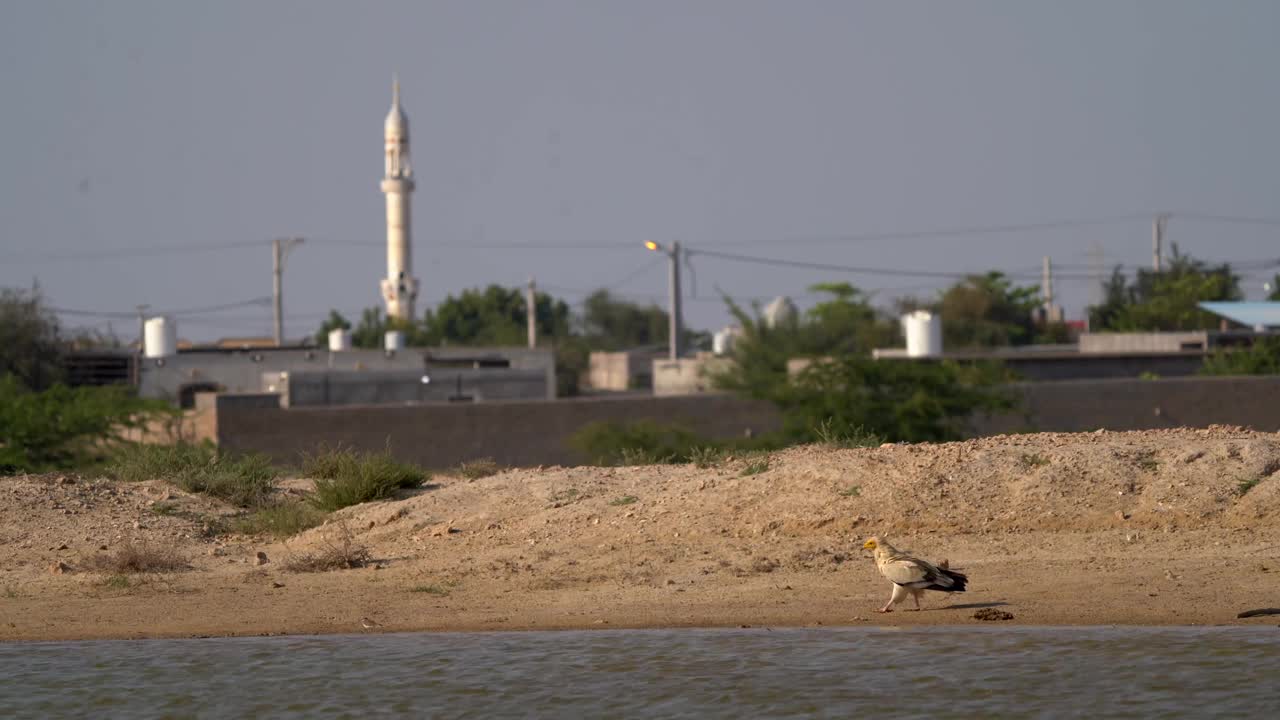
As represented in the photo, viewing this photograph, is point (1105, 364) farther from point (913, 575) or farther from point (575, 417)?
point (913, 575)

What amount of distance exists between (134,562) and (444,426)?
23.8 metres

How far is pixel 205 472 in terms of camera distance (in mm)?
15836

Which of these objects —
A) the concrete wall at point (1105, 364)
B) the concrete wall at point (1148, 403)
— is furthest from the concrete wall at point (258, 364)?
the concrete wall at point (1148, 403)

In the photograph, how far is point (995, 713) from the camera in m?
8.47

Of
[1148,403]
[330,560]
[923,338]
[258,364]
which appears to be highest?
[923,338]

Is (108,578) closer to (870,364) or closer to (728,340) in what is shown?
(870,364)

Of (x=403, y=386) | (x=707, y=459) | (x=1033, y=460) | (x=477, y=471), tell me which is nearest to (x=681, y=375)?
(x=403, y=386)

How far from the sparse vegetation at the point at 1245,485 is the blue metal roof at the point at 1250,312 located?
5170 centimetres

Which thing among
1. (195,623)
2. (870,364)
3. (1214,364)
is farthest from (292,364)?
(195,623)

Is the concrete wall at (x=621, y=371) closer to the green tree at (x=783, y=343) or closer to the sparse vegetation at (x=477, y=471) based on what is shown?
the green tree at (x=783, y=343)

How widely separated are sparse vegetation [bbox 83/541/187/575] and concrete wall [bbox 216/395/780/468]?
67.2 feet

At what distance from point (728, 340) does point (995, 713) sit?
6339cm

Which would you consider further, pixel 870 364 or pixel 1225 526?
pixel 870 364

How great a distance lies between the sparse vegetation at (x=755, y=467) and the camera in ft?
45.3
